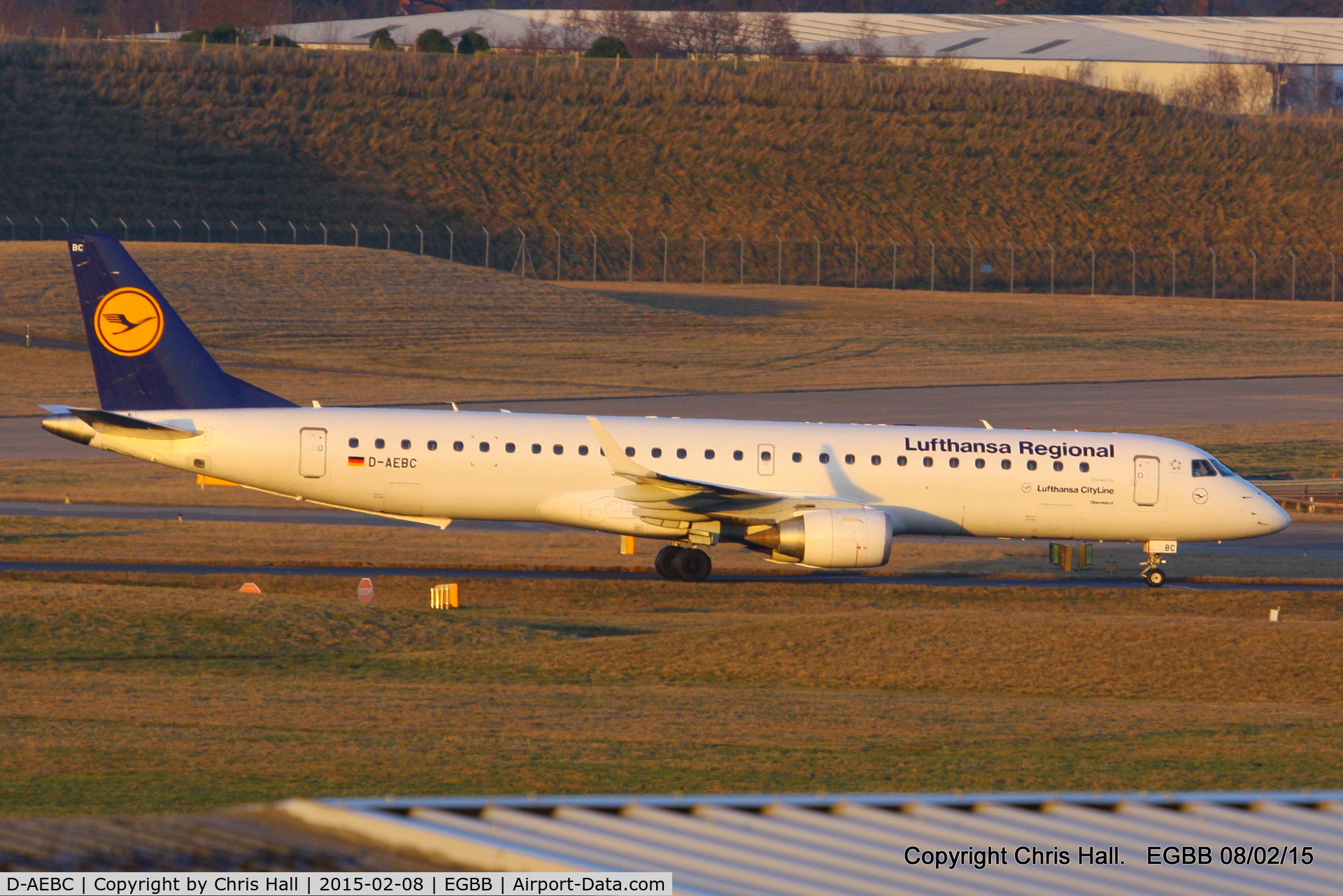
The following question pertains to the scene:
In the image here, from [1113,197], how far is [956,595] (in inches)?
3704

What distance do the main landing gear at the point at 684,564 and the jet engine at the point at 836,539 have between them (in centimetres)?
203

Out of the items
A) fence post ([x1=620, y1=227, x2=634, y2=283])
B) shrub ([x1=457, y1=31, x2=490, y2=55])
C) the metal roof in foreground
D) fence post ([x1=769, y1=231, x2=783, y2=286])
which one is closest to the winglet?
the metal roof in foreground

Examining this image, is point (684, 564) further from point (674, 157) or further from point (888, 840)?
point (674, 157)

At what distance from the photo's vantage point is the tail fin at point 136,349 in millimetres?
31953

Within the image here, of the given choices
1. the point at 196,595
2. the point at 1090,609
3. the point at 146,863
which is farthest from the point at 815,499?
the point at 146,863

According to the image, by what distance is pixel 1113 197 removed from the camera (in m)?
119

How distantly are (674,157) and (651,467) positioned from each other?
8711 centimetres

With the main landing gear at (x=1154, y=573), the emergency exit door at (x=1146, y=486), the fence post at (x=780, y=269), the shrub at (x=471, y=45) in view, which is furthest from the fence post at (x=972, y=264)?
the main landing gear at (x=1154, y=573)

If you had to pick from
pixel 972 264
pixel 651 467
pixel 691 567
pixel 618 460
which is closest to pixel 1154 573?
pixel 691 567

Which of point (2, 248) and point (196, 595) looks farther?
point (2, 248)

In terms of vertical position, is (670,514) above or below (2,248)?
below

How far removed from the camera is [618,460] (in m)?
30.5

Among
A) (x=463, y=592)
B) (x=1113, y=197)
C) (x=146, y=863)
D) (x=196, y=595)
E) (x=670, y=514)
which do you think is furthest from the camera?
(x=1113, y=197)

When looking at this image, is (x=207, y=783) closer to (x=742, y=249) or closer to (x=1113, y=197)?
(x=742, y=249)
